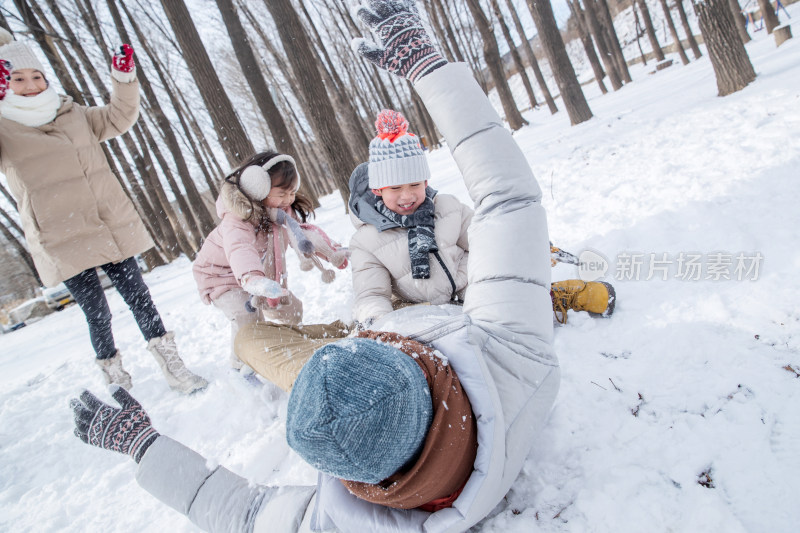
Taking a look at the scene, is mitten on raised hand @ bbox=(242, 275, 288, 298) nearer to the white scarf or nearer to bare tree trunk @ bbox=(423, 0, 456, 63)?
the white scarf

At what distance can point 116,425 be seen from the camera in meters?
1.69

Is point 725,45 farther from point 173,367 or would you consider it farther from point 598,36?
point 598,36

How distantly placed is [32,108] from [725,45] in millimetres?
7468

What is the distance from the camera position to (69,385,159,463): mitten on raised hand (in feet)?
5.32

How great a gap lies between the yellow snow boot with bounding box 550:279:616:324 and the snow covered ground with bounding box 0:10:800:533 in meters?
0.06

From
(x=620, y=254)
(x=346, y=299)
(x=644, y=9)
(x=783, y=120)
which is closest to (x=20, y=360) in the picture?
(x=346, y=299)

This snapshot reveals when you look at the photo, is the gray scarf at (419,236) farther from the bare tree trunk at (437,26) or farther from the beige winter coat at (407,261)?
the bare tree trunk at (437,26)

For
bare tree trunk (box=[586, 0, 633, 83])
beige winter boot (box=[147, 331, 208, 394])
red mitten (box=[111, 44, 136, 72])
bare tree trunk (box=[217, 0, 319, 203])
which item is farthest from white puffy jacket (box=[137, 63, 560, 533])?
bare tree trunk (box=[586, 0, 633, 83])

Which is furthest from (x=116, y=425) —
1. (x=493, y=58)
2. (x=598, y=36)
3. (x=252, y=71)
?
(x=598, y=36)

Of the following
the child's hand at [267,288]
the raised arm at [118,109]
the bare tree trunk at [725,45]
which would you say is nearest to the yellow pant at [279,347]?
the child's hand at [267,288]

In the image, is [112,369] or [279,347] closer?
[279,347]

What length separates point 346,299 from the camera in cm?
383

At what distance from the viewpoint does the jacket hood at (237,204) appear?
7.75 feet

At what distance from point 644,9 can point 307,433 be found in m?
20.0
